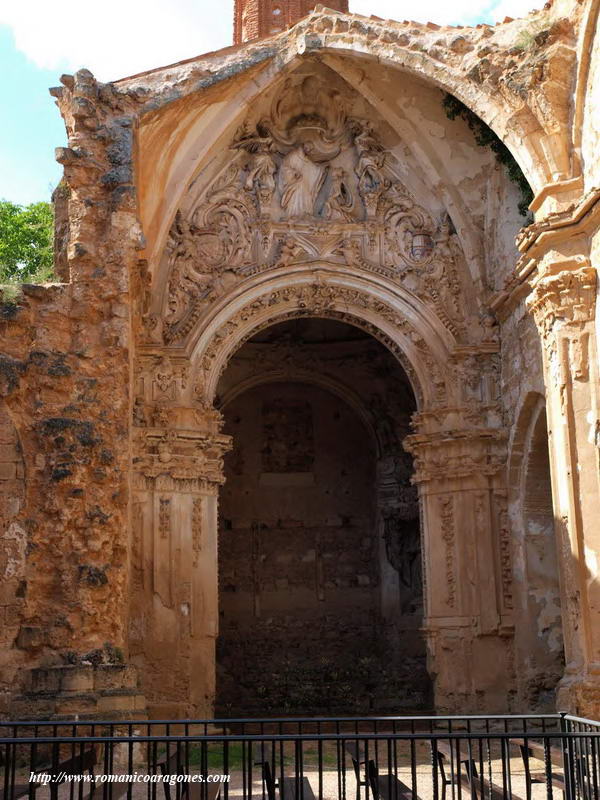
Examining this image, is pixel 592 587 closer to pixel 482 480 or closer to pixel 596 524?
pixel 596 524

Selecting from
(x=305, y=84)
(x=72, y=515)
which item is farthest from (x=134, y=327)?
(x=305, y=84)

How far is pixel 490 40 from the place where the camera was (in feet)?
41.1

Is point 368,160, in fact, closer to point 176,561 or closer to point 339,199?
point 339,199

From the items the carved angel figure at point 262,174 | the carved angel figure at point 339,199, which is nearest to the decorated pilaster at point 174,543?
the carved angel figure at point 262,174

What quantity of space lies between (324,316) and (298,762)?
30.7 feet

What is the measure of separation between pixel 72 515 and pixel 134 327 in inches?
113

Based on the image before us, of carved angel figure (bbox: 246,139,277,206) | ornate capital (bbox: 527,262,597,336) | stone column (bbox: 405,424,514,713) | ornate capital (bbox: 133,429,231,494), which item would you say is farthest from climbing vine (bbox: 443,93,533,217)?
ornate capital (bbox: 133,429,231,494)

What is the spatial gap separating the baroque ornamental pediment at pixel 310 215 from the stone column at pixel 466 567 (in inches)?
69.4

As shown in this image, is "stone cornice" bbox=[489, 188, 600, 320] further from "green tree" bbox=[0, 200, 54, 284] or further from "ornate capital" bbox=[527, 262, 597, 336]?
"green tree" bbox=[0, 200, 54, 284]

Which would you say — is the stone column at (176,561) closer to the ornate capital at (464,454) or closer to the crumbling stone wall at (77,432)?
the crumbling stone wall at (77,432)

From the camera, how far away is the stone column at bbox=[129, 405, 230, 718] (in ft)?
41.1

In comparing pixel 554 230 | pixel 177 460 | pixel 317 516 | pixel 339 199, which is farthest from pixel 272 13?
pixel 554 230

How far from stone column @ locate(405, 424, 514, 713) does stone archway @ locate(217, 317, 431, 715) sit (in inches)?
120

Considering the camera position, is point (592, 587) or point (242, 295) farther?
point (242, 295)
